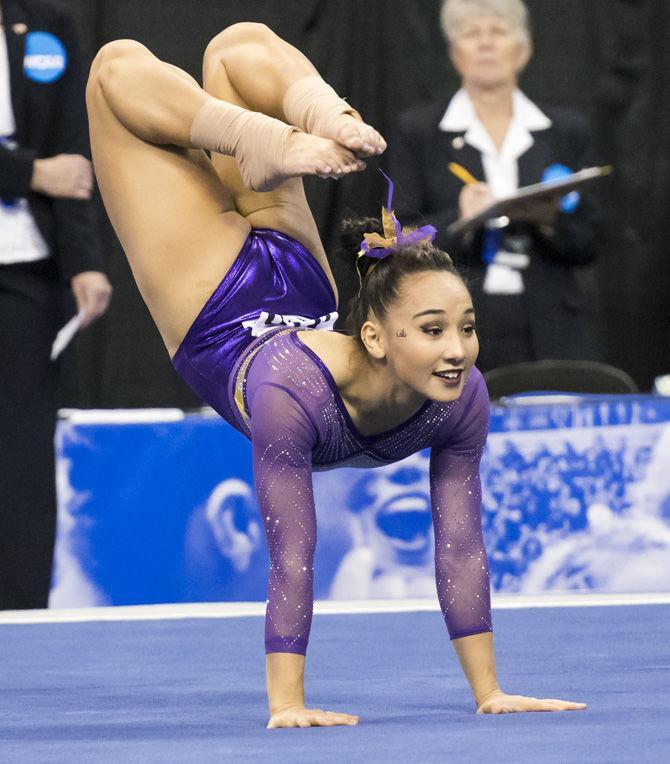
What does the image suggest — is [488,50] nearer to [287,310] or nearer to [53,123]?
[53,123]

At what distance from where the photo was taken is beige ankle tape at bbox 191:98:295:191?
2.57 metres

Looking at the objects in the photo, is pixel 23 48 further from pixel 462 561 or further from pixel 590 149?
pixel 462 561

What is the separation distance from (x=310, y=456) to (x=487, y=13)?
7.19 ft

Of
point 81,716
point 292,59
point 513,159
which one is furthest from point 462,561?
point 513,159

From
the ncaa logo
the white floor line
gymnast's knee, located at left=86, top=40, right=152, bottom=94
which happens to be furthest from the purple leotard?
the ncaa logo

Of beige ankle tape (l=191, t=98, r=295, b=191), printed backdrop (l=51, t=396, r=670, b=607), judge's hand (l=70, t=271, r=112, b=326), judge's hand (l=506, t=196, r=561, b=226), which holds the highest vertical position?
judge's hand (l=506, t=196, r=561, b=226)

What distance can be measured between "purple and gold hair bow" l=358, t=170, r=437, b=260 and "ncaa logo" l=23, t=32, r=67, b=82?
1686 millimetres

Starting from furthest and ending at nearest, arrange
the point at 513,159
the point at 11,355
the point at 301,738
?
1. the point at 513,159
2. the point at 11,355
3. the point at 301,738

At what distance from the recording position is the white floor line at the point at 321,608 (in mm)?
3707

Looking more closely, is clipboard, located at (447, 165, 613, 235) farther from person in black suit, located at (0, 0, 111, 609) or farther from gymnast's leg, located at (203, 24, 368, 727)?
gymnast's leg, located at (203, 24, 368, 727)

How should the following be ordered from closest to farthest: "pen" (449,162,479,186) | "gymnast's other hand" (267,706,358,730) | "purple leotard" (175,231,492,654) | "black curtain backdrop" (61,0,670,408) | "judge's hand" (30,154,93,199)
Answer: "gymnast's other hand" (267,706,358,730) < "purple leotard" (175,231,492,654) < "judge's hand" (30,154,93,199) < "pen" (449,162,479,186) < "black curtain backdrop" (61,0,670,408)

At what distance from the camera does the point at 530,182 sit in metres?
4.37

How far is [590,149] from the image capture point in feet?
14.7

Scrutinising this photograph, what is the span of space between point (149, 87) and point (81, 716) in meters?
1.10
